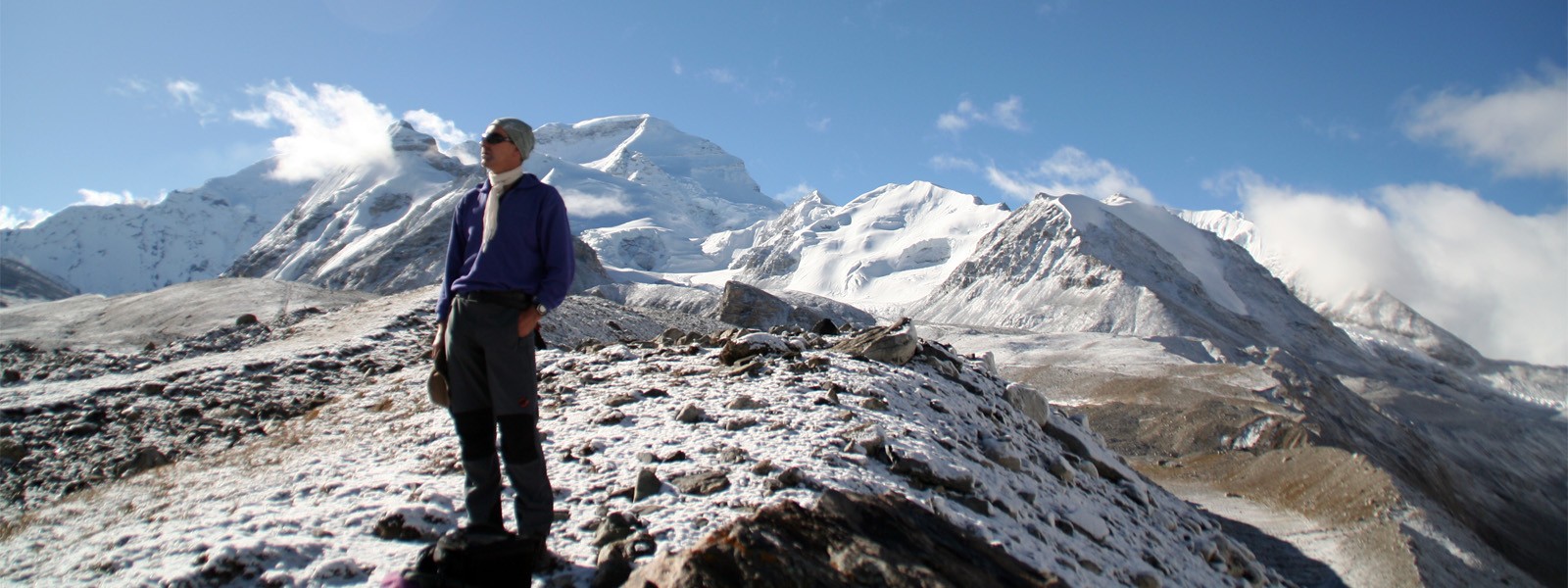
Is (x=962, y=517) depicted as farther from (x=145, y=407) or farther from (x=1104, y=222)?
(x=1104, y=222)

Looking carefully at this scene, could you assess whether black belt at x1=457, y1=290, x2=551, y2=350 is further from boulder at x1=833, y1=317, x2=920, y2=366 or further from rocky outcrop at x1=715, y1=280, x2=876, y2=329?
rocky outcrop at x1=715, y1=280, x2=876, y2=329

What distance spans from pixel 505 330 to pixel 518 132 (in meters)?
1.19

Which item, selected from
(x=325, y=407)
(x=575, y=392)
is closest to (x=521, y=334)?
(x=575, y=392)

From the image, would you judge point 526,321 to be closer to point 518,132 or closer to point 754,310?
point 518,132

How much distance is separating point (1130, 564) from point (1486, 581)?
1863 cm

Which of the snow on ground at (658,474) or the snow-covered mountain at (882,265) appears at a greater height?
the snow-covered mountain at (882,265)

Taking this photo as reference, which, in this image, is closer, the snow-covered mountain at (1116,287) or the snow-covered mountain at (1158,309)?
the snow-covered mountain at (1158,309)

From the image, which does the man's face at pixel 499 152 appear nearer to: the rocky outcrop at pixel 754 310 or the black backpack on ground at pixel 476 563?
the black backpack on ground at pixel 476 563

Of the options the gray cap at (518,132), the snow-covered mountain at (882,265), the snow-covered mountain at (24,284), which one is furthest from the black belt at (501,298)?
the snow-covered mountain at (24,284)

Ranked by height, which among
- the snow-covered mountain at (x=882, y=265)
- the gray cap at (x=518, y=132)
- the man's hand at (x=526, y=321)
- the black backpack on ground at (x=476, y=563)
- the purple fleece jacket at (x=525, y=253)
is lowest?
the black backpack on ground at (x=476, y=563)

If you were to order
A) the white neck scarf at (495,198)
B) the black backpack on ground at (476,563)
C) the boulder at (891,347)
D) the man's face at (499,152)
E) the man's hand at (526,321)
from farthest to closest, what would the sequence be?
1. the boulder at (891,347)
2. the man's face at (499,152)
3. the white neck scarf at (495,198)
4. the man's hand at (526,321)
5. the black backpack on ground at (476,563)

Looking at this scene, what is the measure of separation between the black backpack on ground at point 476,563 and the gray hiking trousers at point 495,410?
0.29 meters

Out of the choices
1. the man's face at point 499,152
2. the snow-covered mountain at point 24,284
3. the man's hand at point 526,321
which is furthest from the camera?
the snow-covered mountain at point 24,284

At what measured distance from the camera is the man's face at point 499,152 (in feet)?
16.1
